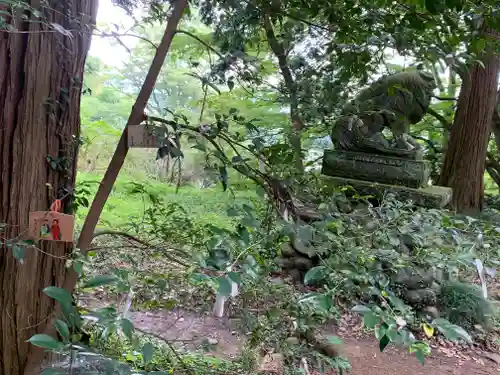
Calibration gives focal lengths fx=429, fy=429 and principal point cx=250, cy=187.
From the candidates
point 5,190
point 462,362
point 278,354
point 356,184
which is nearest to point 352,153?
point 356,184

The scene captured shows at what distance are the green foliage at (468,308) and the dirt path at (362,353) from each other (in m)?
0.28

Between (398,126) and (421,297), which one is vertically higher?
(398,126)

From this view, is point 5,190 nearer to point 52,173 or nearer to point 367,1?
point 52,173

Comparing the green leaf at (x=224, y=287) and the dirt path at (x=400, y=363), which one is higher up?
the green leaf at (x=224, y=287)

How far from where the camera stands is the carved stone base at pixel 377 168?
3650 mm

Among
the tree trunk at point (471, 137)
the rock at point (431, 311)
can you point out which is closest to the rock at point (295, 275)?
the rock at point (431, 311)

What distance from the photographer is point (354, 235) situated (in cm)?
110

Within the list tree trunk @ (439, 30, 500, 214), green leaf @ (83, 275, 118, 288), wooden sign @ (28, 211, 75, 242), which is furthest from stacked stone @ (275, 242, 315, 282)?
green leaf @ (83, 275, 118, 288)

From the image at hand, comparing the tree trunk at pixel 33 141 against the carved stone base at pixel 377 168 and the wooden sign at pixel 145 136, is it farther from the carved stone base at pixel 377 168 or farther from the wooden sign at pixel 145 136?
the carved stone base at pixel 377 168

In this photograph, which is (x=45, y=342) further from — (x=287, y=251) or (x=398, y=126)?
(x=398, y=126)

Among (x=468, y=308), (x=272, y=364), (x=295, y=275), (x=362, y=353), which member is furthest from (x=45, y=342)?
(x=468, y=308)

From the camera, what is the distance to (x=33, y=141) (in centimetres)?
117

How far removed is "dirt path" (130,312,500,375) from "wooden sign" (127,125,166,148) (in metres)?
1.49

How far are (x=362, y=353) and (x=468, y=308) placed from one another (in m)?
1.00
